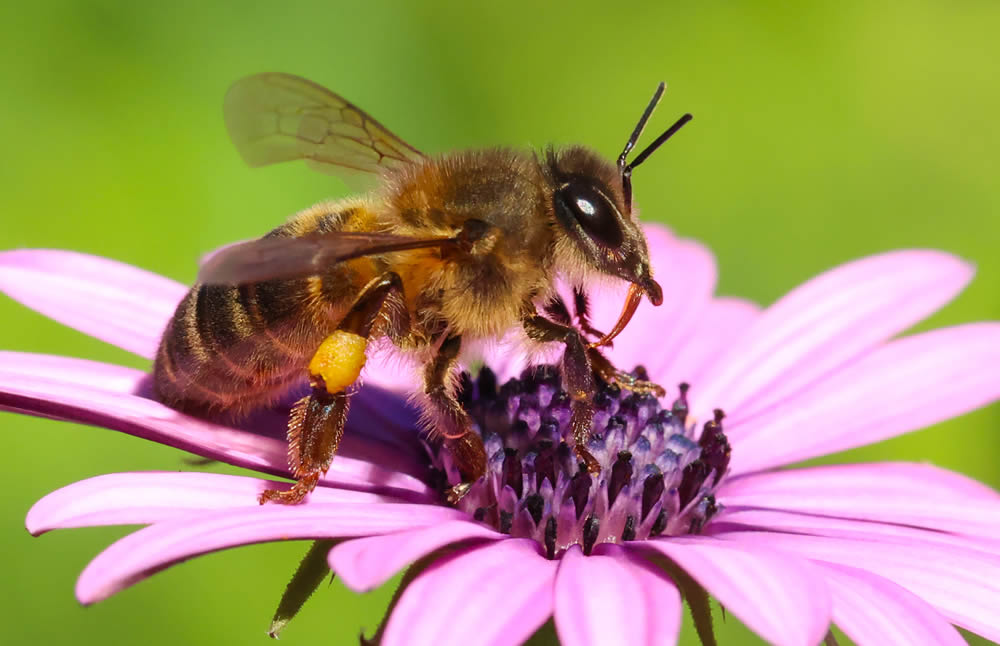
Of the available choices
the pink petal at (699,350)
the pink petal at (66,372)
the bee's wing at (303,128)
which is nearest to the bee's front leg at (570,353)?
the bee's wing at (303,128)

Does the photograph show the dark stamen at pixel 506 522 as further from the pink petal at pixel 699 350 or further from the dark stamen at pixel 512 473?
the pink petal at pixel 699 350

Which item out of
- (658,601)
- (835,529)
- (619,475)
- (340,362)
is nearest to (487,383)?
(619,475)

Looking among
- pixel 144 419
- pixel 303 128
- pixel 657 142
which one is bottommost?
pixel 144 419

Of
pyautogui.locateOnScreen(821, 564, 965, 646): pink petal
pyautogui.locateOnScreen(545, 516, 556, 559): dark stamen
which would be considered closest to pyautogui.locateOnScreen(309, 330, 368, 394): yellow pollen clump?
pyautogui.locateOnScreen(545, 516, 556, 559): dark stamen

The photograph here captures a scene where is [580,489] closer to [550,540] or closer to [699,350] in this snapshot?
[550,540]

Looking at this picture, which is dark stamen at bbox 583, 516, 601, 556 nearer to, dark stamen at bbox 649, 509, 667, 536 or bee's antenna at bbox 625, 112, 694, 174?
dark stamen at bbox 649, 509, 667, 536

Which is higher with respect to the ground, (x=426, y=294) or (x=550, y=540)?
(x=426, y=294)

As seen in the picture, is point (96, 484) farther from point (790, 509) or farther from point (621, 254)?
point (790, 509)

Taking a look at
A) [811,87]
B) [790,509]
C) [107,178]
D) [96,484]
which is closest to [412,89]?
[107,178]
